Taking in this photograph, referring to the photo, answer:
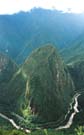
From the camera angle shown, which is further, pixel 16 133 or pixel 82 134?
pixel 82 134

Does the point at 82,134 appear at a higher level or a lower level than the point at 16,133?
lower

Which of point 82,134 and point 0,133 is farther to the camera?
point 82,134

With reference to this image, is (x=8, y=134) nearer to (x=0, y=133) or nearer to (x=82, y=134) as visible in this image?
(x=0, y=133)

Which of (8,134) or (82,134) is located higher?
(8,134)

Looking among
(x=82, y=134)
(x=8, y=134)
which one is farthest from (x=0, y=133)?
(x=82, y=134)

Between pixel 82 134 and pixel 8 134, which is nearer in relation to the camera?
pixel 8 134

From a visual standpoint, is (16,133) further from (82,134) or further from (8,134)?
(82,134)

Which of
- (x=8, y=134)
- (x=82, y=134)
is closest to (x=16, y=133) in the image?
(x=8, y=134)

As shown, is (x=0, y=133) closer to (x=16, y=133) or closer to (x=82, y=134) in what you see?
(x=16, y=133)
